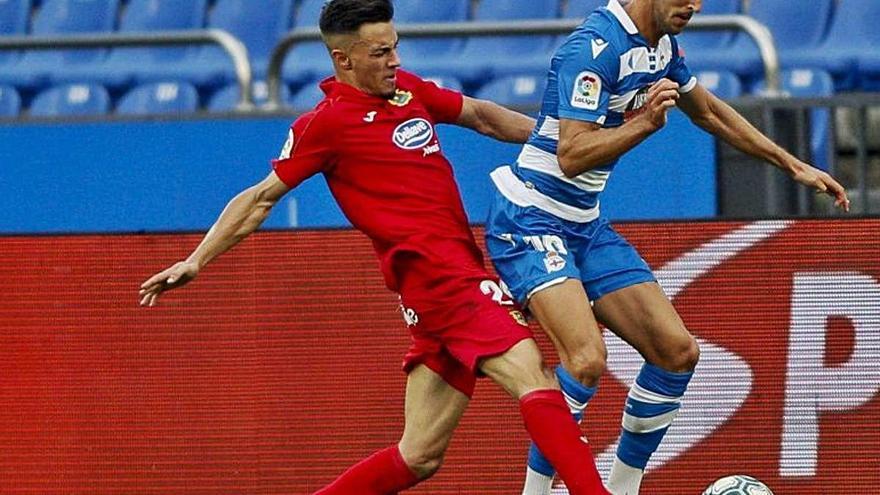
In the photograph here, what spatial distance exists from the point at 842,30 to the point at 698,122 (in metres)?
3.65

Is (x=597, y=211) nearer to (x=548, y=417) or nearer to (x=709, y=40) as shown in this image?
(x=548, y=417)

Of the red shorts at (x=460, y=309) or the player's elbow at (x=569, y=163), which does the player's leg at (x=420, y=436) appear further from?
the player's elbow at (x=569, y=163)

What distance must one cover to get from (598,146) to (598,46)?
0.31m

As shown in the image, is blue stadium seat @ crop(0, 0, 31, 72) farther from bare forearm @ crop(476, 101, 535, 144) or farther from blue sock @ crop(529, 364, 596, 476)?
blue sock @ crop(529, 364, 596, 476)

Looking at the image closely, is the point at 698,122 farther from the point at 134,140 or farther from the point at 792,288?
the point at 134,140

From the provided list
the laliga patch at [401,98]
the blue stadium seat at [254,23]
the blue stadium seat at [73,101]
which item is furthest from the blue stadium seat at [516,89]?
the laliga patch at [401,98]

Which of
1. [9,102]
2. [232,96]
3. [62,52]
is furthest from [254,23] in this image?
[9,102]

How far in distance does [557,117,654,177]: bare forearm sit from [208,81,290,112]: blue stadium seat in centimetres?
446

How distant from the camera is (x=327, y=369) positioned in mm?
6867

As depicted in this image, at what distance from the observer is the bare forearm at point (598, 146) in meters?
5.25

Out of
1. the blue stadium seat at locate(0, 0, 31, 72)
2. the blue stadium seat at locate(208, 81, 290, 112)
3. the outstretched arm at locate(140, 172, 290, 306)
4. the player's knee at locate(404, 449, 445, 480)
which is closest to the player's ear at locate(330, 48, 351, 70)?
the outstretched arm at locate(140, 172, 290, 306)

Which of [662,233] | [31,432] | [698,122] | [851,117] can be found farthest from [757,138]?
[31,432]

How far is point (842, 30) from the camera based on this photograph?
932 cm

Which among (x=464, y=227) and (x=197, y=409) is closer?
(x=464, y=227)
